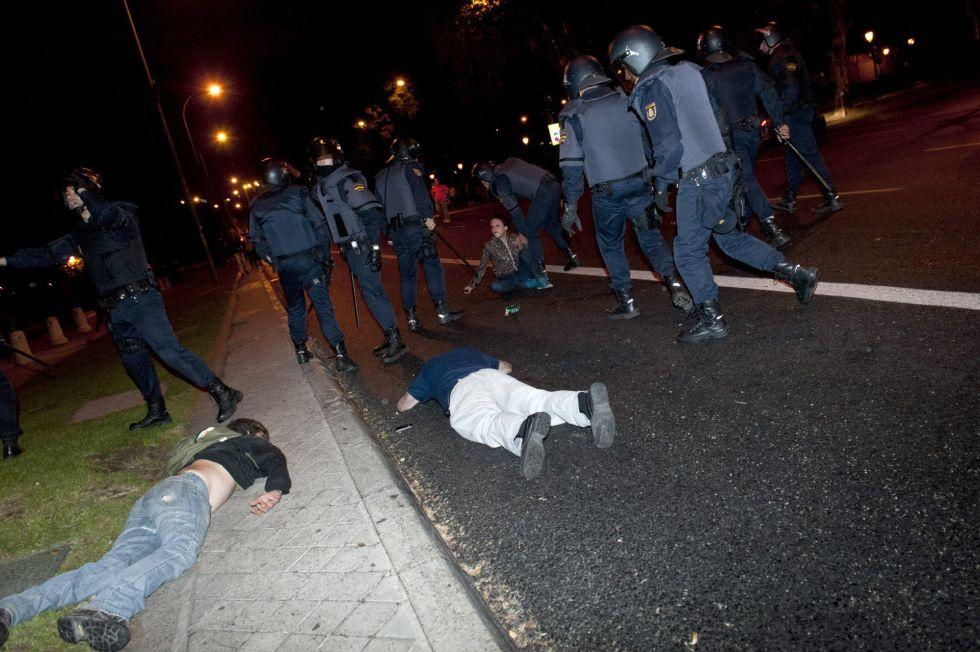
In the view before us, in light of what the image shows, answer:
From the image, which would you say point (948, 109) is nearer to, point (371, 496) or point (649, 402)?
point (649, 402)

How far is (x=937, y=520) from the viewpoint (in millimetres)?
2152

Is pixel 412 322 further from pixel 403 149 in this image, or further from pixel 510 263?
pixel 403 149

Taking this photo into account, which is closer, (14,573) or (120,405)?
(14,573)

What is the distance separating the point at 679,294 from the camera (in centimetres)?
527

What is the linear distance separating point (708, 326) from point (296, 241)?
4087 mm

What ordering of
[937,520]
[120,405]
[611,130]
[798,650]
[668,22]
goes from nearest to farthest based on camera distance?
[798,650], [937,520], [611,130], [120,405], [668,22]

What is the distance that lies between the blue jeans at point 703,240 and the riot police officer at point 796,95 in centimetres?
367

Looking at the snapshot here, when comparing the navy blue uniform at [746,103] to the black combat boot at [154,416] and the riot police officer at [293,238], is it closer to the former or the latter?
the riot police officer at [293,238]

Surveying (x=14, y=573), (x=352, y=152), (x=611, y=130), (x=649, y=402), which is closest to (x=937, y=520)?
(x=649, y=402)

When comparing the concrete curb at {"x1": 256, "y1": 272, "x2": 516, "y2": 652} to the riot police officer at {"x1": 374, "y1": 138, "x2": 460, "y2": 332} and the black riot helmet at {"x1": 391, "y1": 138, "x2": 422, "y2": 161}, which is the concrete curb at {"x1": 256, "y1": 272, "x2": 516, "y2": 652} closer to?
the riot police officer at {"x1": 374, "y1": 138, "x2": 460, "y2": 332}

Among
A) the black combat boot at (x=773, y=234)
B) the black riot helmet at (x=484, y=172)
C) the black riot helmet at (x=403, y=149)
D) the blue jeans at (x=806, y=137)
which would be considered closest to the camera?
the black combat boot at (x=773, y=234)

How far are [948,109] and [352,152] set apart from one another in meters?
40.8

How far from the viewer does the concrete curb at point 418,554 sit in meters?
2.21

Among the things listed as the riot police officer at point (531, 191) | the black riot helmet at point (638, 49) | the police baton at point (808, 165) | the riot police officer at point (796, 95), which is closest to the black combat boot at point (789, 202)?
the riot police officer at point (796, 95)
